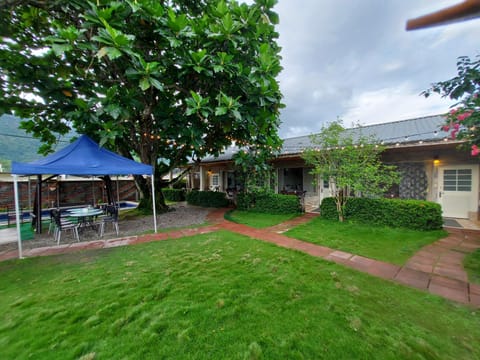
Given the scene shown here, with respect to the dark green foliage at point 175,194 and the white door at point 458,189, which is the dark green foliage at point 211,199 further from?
the white door at point 458,189

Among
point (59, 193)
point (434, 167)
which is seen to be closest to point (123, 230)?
point (59, 193)

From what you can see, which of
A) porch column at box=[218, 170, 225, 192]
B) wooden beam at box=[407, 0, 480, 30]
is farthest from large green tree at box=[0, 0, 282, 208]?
porch column at box=[218, 170, 225, 192]

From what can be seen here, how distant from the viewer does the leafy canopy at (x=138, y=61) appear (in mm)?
3906

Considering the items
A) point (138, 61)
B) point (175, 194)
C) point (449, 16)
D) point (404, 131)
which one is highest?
point (138, 61)

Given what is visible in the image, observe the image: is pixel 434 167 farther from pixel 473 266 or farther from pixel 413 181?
pixel 473 266

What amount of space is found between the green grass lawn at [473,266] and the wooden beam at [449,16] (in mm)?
4151

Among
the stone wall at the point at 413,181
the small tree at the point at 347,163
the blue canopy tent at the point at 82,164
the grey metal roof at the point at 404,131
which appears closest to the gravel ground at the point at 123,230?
the blue canopy tent at the point at 82,164

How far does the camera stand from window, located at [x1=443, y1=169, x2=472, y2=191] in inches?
251

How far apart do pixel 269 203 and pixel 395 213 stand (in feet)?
13.3

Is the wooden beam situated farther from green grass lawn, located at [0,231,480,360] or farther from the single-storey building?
the single-storey building

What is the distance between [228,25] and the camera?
425cm

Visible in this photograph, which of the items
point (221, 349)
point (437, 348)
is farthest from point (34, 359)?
point (437, 348)

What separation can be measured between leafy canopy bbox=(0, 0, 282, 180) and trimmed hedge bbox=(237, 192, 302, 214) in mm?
3275

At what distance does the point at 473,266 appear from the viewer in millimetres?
3268
